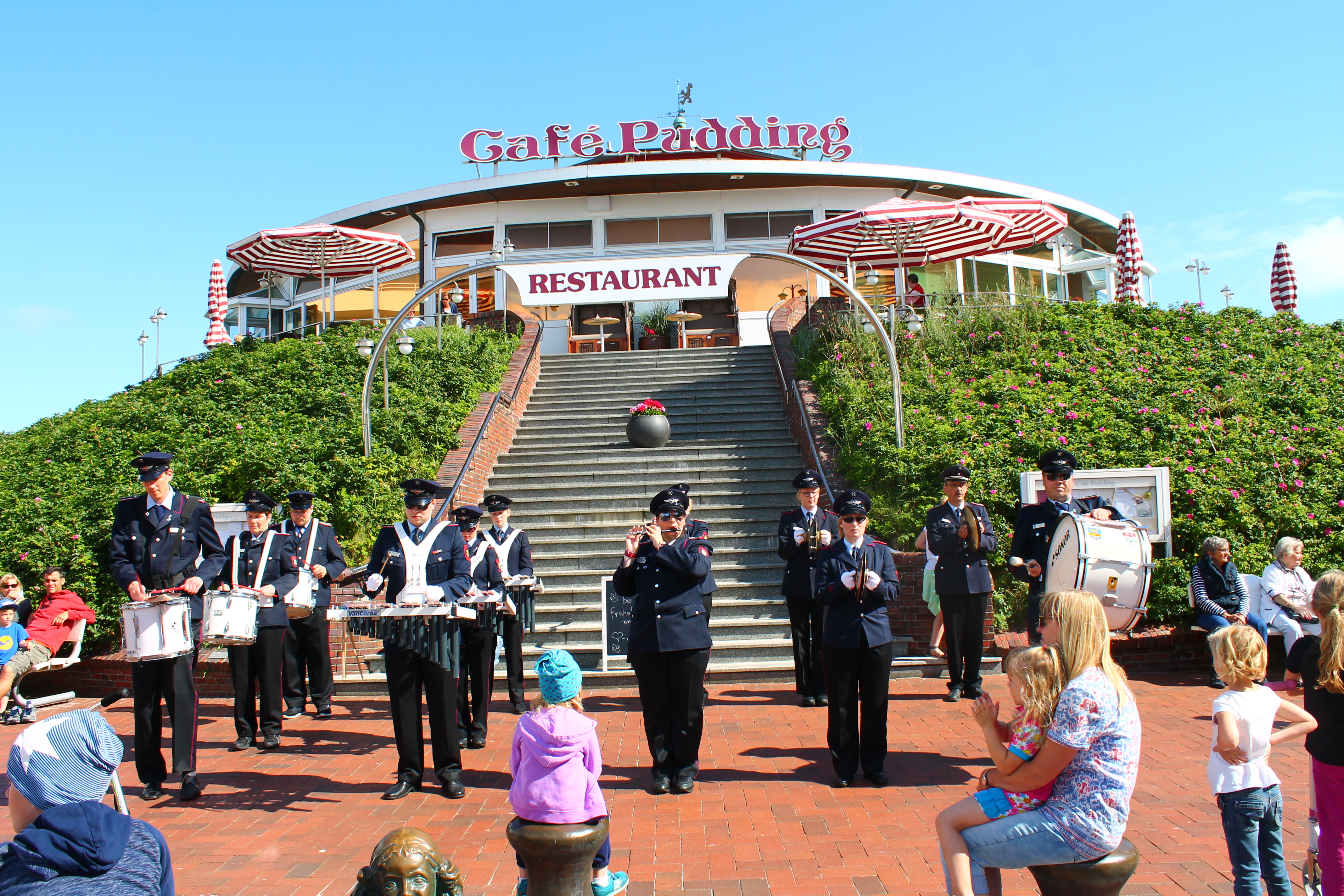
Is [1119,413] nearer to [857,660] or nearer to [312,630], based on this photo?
[857,660]

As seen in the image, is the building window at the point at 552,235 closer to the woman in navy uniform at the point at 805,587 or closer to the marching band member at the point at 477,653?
the woman in navy uniform at the point at 805,587

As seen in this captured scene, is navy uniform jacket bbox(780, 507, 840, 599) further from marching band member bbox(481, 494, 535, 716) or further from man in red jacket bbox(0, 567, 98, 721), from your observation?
man in red jacket bbox(0, 567, 98, 721)

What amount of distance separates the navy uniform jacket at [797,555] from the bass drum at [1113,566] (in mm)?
2296

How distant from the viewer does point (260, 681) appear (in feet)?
23.7

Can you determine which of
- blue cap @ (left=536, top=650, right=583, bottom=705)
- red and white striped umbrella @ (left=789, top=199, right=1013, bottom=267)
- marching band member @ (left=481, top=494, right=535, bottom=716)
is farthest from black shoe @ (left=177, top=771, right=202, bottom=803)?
red and white striped umbrella @ (left=789, top=199, right=1013, bottom=267)

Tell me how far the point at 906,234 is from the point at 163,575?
1460cm

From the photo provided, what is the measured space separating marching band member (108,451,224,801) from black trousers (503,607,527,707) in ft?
7.93

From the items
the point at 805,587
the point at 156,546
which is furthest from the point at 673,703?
the point at 156,546

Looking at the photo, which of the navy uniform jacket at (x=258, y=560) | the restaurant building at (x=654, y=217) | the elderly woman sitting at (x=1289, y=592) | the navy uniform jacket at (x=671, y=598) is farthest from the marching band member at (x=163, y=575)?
the restaurant building at (x=654, y=217)

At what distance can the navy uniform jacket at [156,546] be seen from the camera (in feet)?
20.2

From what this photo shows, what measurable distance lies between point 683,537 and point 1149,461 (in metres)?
7.23

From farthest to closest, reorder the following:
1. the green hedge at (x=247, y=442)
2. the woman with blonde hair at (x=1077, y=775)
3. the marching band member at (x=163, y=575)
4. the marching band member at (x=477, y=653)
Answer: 1. the green hedge at (x=247, y=442)
2. the marching band member at (x=477, y=653)
3. the marching band member at (x=163, y=575)
4. the woman with blonde hair at (x=1077, y=775)

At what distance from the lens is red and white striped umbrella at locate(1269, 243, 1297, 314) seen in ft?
72.8

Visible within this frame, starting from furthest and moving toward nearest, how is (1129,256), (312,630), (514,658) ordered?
(1129,256) < (312,630) < (514,658)
